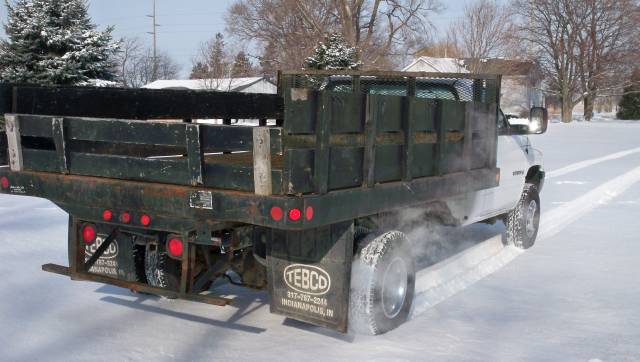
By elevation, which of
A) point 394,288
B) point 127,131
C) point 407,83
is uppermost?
point 407,83

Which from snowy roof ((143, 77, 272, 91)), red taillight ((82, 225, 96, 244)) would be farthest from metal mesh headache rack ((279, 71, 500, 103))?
snowy roof ((143, 77, 272, 91))

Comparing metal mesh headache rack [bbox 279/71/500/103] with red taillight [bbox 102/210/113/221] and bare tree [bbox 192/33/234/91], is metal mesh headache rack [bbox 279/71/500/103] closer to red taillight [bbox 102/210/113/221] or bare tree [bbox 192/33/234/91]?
red taillight [bbox 102/210/113/221]

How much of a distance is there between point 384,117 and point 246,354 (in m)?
1.70

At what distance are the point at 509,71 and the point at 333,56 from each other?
72.0 feet

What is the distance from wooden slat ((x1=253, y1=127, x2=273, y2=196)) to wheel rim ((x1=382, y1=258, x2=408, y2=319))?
1.24 m

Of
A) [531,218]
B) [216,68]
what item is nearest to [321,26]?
[216,68]

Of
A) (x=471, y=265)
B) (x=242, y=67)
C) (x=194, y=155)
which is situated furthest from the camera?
(x=242, y=67)

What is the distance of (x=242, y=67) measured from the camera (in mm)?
53219

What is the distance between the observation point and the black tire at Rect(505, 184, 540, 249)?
6.98 metres

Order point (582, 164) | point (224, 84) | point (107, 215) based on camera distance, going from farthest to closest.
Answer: point (224, 84), point (582, 164), point (107, 215)

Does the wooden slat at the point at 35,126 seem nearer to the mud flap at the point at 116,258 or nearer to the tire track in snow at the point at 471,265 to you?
the mud flap at the point at 116,258

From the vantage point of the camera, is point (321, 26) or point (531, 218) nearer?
point (531, 218)

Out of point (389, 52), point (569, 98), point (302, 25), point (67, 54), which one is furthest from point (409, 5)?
point (67, 54)

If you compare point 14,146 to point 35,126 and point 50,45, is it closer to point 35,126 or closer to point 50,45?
point 35,126
